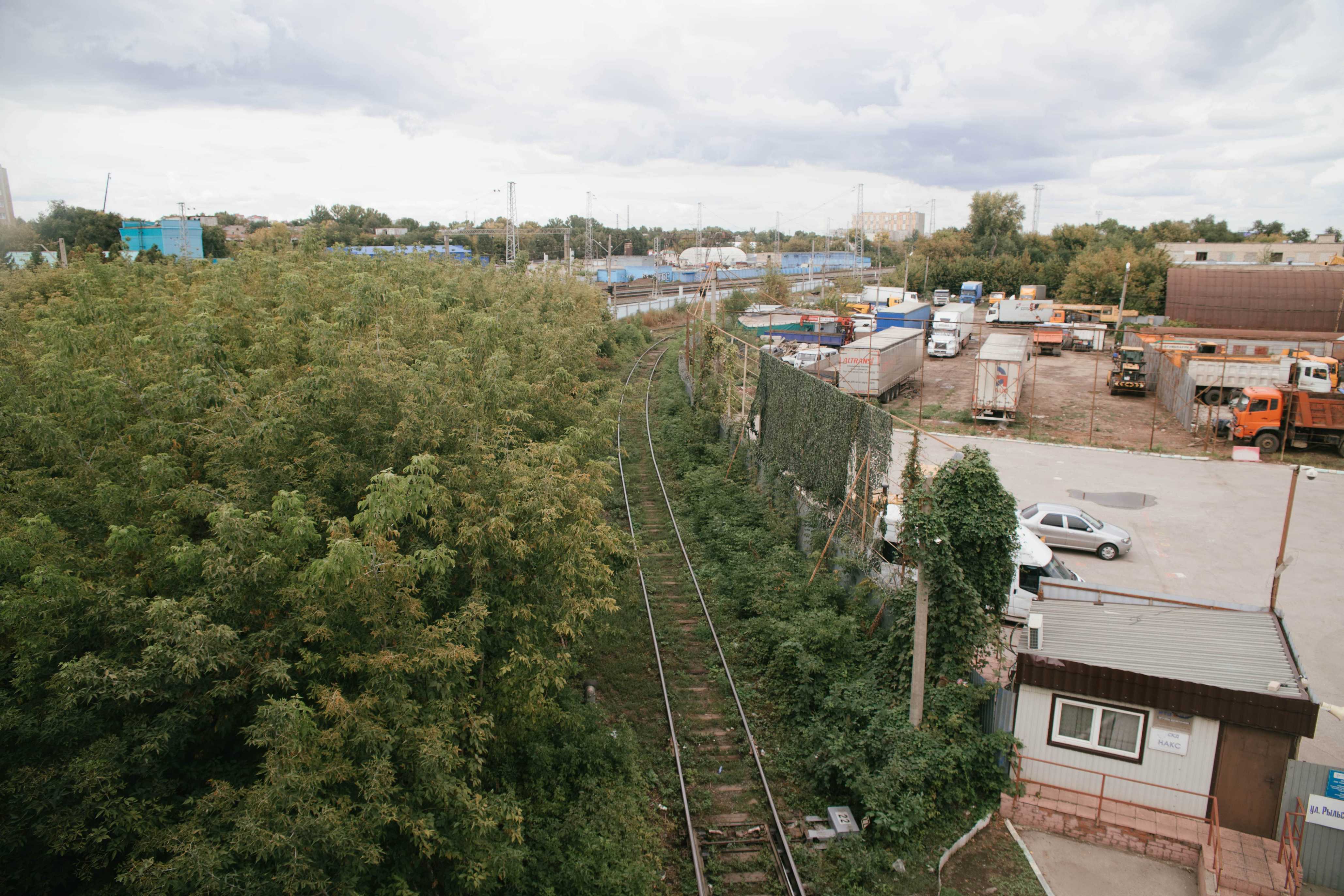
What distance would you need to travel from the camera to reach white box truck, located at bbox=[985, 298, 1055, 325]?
56156 mm

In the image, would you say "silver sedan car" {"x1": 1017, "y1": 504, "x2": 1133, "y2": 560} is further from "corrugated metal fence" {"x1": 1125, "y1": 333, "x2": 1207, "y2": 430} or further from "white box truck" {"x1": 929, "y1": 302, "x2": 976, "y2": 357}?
"white box truck" {"x1": 929, "y1": 302, "x2": 976, "y2": 357}

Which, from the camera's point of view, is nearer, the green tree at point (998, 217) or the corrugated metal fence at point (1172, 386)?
the corrugated metal fence at point (1172, 386)

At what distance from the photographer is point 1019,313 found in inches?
2210

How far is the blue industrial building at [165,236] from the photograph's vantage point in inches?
1171

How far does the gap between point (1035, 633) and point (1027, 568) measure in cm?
476

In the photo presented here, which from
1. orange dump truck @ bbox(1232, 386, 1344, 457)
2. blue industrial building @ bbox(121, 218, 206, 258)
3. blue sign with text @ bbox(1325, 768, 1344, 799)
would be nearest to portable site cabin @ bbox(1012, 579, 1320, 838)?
blue sign with text @ bbox(1325, 768, 1344, 799)

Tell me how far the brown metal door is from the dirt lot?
768 inches

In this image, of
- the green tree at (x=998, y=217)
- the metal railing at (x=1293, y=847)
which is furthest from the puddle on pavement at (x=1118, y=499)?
the green tree at (x=998, y=217)

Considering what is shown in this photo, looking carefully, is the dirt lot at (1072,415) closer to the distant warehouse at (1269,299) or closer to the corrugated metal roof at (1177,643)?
the distant warehouse at (1269,299)

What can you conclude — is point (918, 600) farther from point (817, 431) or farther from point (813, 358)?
point (813, 358)

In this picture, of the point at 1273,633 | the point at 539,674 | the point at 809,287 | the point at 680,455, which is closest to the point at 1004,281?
the point at 809,287

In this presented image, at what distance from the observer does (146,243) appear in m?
32.5

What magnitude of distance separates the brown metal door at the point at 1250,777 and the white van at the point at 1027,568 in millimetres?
3908

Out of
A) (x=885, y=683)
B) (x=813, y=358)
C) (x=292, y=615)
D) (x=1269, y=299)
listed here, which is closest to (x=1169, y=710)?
(x=885, y=683)
